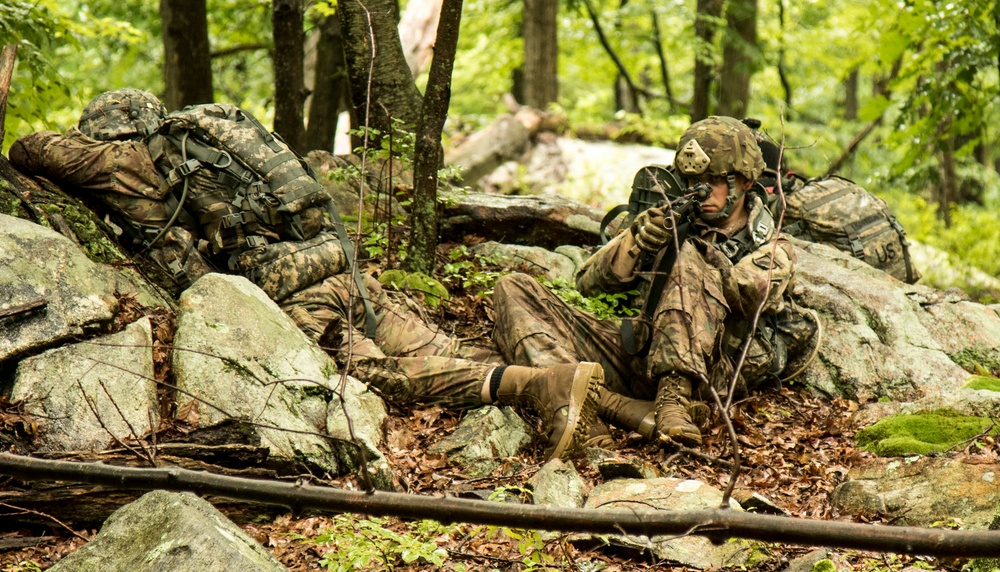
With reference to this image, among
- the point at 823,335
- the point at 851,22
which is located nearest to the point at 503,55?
the point at 851,22

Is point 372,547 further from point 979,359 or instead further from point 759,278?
point 979,359

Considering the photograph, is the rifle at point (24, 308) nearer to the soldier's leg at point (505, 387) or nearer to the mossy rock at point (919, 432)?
the soldier's leg at point (505, 387)

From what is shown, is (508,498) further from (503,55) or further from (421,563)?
(503,55)

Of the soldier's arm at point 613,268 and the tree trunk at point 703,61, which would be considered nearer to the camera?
the soldier's arm at point 613,268

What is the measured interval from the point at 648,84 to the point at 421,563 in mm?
23614

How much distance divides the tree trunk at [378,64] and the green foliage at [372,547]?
4.42m

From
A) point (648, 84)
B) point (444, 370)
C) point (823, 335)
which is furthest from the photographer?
point (648, 84)

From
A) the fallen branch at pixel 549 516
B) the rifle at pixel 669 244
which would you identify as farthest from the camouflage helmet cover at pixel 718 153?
the fallen branch at pixel 549 516

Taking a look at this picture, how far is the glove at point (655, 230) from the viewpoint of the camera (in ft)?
18.2

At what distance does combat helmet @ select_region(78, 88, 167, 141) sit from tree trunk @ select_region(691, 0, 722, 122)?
899 centimetres

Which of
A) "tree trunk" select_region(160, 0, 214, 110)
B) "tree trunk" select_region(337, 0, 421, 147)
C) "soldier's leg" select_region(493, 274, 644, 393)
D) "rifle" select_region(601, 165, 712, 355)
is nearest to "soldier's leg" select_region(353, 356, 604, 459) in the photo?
"soldier's leg" select_region(493, 274, 644, 393)

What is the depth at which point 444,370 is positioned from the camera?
5.55m

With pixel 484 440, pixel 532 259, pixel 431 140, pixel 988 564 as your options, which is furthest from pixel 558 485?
pixel 532 259

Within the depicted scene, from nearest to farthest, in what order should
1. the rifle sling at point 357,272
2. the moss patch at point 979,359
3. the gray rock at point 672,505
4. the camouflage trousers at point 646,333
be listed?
1. the gray rock at point 672,505
2. the camouflage trousers at point 646,333
3. the rifle sling at point 357,272
4. the moss patch at point 979,359
